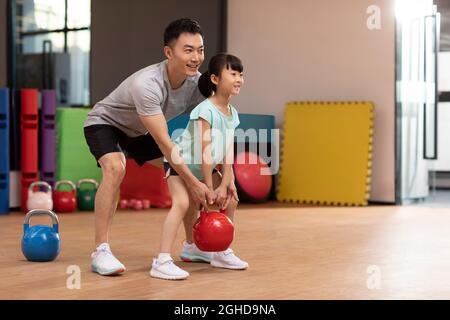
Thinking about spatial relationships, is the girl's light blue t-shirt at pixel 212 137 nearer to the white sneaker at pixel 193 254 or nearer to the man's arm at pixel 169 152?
the man's arm at pixel 169 152

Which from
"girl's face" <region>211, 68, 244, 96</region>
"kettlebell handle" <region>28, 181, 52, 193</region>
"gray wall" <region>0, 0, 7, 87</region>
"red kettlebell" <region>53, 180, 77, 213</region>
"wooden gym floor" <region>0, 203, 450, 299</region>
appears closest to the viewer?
"wooden gym floor" <region>0, 203, 450, 299</region>

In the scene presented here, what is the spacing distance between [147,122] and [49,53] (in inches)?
268

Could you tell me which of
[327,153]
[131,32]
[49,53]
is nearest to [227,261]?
[327,153]

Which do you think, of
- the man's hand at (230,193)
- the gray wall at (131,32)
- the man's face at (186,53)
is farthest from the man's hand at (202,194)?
the gray wall at (131,32)

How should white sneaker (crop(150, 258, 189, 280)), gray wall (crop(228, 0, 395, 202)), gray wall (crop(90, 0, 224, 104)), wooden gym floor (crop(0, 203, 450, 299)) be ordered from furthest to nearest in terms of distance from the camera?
1. gray wall (crop(90, 0, 224, 104))
2. gray wall (crop(228, 0, 395, 202))
3. white sneaker (crop(150, 258, 189, 280))
4. wooden gym floor (crop(0, 203, 450, 299))

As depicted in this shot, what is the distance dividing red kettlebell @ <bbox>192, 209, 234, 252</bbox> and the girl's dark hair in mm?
552

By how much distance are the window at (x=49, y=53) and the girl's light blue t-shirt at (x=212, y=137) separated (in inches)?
241

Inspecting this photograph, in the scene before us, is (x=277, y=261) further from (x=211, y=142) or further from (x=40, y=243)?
(x=40, y=243)

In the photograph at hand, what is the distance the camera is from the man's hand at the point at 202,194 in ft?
11.1

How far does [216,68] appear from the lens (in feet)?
11.6

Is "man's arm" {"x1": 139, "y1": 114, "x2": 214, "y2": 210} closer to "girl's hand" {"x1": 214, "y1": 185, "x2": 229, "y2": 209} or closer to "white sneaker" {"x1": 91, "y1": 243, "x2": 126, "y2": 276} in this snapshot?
"girl's hand" {"x1": 214, "y1": 185, "x2": 229, "y2": 209}

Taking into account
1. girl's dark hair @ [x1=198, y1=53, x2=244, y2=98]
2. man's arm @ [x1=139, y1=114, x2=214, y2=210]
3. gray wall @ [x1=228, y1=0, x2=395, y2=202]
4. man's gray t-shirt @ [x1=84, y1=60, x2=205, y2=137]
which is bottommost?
man's arm @ [x1=139, y1=114, x2=214, y2=210]

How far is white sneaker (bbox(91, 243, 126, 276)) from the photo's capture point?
3.38 m

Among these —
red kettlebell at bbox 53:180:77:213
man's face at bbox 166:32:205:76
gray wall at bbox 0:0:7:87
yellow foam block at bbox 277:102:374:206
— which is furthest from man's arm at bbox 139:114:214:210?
gray wall at bbox 0:0:7:87
